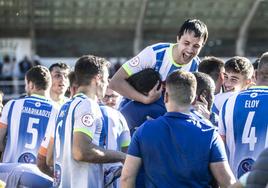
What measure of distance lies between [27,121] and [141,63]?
1610 millimetres

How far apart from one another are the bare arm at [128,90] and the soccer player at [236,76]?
36.9 inches

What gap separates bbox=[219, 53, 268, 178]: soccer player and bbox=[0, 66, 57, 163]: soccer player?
2.12 metres

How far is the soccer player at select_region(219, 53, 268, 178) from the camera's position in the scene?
19.0ft

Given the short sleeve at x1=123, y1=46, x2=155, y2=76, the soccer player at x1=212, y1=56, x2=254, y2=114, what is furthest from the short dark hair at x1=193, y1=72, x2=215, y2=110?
the soccer player at x1=212, y1=56, x2=254, y2=114

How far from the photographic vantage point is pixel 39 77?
761 centimetres

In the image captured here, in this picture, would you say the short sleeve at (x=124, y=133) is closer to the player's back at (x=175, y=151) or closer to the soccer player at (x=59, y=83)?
the player's back at (x=175, y=151)

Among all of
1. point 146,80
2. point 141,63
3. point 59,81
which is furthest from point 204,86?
point 59,81

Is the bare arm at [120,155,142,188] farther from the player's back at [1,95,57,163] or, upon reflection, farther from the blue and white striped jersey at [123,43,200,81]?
the player's back at [1,95,57,163]

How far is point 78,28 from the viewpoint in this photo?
29.1 meters

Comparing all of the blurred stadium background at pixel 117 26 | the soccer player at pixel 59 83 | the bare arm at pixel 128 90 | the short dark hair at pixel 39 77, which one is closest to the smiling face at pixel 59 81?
the soccer player at pixel 59 83

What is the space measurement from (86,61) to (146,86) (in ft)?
2.19

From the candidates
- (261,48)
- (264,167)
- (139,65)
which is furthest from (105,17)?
(264,167)

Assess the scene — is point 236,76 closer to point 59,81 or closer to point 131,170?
point 131,170

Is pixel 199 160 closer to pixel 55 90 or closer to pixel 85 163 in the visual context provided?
pixel 85 163
